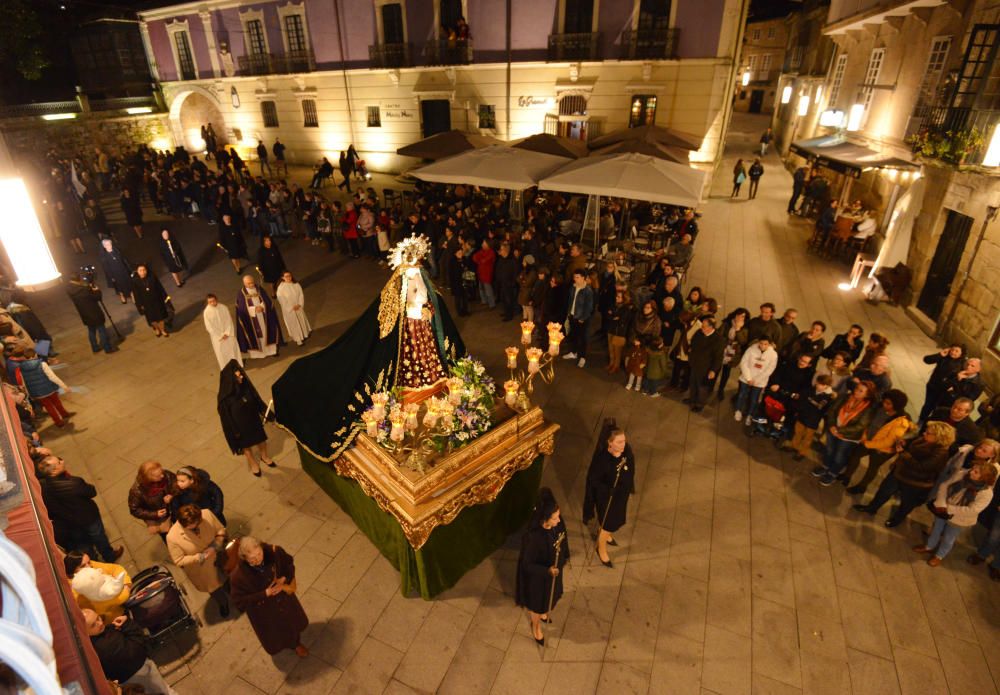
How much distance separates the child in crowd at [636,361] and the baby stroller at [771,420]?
1.83 metres

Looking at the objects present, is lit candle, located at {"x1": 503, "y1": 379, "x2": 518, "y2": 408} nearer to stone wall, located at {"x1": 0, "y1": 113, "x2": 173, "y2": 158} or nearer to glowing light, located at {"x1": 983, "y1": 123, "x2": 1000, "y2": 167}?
glowing light, located at {"x1": 983, "y1": 123, "x2": 1000, "y2": 167}

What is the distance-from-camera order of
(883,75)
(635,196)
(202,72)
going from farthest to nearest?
(202,72) < (883,75) < (635,196)

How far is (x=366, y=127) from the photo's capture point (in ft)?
83.1

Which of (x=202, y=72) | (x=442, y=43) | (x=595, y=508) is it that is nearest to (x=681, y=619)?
(x=595, y=508)

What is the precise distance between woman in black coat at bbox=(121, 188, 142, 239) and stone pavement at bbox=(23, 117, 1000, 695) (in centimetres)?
1008

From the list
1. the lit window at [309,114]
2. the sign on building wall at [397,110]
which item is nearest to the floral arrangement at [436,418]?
the sign on building wall at [397,110]

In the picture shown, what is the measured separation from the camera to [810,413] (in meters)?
6.95

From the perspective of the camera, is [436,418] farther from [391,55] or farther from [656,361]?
[391,55]

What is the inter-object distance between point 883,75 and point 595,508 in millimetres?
17481

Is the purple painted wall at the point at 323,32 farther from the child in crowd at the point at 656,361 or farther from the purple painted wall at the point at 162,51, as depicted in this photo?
the child in crowd at the point at 656,361

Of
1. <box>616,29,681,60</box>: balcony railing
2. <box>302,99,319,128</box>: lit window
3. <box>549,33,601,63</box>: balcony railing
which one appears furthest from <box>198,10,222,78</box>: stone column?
<box>616,29,681,60</box>: balcony railing

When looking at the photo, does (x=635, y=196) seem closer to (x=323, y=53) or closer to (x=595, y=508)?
(x=595, y=508)

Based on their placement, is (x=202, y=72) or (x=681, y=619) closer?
(x=681, y=619)

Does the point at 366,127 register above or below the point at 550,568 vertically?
above
